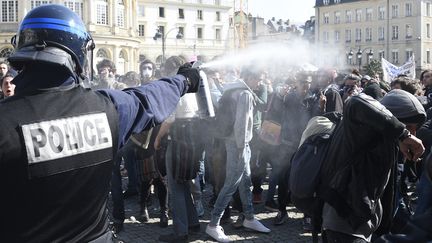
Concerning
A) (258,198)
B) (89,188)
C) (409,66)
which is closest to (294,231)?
(258,198)

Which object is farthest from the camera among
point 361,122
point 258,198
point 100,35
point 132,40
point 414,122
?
point 132,40

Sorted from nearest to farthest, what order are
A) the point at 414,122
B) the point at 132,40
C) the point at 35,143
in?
the point at 35,143, the point at 414,122, the point at 132,40

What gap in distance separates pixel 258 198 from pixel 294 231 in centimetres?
141

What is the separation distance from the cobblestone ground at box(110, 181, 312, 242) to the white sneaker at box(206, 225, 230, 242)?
0.09 metres

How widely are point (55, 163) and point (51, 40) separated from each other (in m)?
0.56

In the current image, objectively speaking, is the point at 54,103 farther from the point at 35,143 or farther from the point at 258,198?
the point at 258,198

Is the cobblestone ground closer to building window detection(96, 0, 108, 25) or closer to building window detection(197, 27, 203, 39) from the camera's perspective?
building window detection(96, 0, 108, 25)

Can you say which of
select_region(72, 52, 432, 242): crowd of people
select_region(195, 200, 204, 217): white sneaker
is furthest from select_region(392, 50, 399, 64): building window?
select_region(195, 200, 204, 217): white sneaker

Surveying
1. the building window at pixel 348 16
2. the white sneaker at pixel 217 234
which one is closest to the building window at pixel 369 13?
the building window at pixel 348 16

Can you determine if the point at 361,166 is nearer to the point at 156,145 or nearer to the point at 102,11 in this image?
the point at 156,145

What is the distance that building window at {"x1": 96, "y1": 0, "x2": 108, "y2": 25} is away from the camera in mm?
60188

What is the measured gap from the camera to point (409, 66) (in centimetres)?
1391

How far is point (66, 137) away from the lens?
77.9 inches

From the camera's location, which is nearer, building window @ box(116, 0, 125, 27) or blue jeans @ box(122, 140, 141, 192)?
blue jeans @ box(122, 140, 141, 192)
